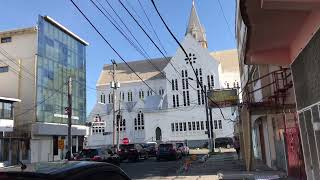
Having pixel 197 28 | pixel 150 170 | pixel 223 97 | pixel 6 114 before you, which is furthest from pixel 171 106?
pixel 150 170

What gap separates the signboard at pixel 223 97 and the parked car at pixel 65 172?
31990 millimetres

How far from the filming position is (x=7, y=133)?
4916 cm

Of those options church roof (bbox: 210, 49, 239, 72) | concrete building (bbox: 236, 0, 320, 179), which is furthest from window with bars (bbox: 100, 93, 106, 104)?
concrete building (bbox: 236, 0, 320, 179)

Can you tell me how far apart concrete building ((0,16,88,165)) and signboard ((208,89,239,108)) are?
2349 centimetres

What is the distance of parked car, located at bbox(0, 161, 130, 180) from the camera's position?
3588 millimetres

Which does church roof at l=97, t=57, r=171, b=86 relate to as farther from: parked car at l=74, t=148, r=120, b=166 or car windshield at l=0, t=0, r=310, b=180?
parked car at l=74, t=148, r=120, b=166

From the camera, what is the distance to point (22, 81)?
186ft

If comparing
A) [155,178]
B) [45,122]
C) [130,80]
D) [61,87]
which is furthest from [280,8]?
[130,80]

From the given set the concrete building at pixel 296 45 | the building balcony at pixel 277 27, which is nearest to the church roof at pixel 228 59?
the building balcony at pixel 277 27

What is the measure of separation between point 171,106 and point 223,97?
5219cm

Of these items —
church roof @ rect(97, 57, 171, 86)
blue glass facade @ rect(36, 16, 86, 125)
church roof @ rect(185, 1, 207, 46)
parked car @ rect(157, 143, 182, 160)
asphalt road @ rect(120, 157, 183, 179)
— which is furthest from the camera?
church roof @ rect(185, 1, 207, 46)

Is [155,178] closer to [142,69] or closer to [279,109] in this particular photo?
[279,109]

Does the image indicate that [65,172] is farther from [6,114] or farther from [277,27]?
[6,114]

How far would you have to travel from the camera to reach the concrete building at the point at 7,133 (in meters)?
48.1
